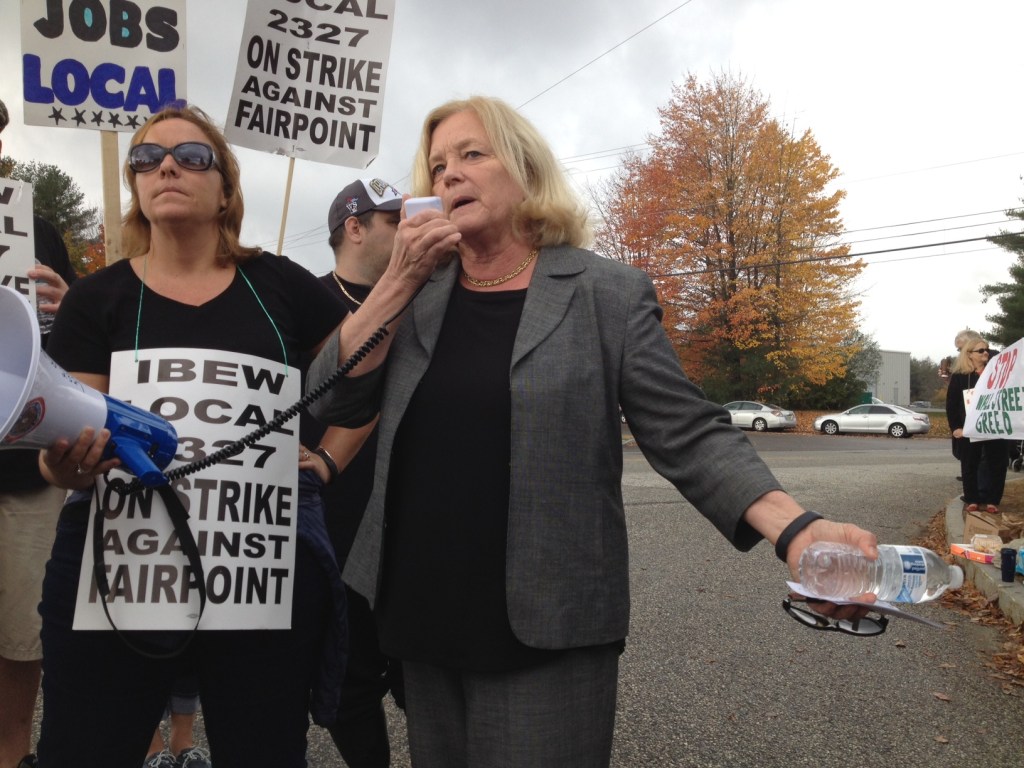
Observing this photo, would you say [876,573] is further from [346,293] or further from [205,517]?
[346,293]

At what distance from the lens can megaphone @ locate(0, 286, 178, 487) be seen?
1.52 m

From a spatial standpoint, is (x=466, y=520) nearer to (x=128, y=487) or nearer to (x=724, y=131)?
(x=128, y=487)

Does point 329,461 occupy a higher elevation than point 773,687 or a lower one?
higher

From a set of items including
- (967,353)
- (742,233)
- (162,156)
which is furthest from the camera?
(742,233)

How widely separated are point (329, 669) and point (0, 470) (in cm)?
158

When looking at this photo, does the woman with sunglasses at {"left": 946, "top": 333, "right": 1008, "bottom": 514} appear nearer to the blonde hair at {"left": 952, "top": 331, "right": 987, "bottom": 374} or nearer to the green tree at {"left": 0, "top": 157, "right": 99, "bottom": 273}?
the blonde hair at {"left": 952, "top": 331, "right": 987, "bottom": 374}

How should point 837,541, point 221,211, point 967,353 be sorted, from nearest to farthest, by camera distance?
1. point 837,541
2. point 221,211
3. point 967,353

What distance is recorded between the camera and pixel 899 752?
3283 mm

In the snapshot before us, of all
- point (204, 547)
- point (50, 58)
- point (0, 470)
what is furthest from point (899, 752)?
point (50, 58)

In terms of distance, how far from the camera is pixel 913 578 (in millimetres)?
1599

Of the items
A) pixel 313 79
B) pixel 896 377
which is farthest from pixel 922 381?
pixel 313 79

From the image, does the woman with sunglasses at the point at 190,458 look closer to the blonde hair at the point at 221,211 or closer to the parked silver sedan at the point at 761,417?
the blonde hair at the point at 221,211

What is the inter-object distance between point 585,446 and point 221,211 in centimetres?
122

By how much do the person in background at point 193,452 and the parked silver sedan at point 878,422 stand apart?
32.1 meters
